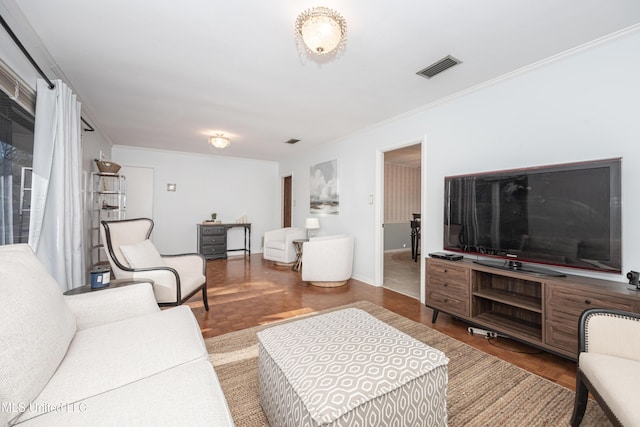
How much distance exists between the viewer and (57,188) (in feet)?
6.88

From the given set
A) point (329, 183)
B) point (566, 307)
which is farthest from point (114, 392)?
point (329, 183)

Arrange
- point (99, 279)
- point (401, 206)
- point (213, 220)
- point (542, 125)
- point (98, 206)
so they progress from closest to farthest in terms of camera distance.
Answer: point (99, 279), point (542, 125), point (98, 206), point (213, 220), point (401, 206)

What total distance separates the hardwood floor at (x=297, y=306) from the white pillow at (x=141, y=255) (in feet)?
2.37

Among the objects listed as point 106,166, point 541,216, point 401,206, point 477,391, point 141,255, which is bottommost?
point 477,391

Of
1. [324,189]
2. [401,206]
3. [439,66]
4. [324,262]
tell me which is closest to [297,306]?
[324,262]

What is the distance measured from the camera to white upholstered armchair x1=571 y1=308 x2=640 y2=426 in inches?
40.0

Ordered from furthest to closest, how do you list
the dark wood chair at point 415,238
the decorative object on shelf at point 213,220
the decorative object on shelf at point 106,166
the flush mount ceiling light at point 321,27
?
1. the dark wood chair at point 415,238
2. the decorative object on shelf at point 213,220
3. the decorative object on shelf at point 106,166
4. the flush mount ceiling light at point 321,27

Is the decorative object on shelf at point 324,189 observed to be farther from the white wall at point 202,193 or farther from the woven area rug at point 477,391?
the woven area rug at point 477,391

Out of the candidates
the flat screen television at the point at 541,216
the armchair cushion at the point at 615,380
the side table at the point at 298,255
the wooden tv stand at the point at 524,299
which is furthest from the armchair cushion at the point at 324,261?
the armchair cushion at the point at 615,380

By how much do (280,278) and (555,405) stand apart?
3415 mm

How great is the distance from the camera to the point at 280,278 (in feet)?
14.0

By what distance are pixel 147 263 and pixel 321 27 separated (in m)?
2.43

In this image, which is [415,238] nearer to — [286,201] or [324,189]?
[324,189]

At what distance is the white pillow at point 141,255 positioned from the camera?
2355mm
